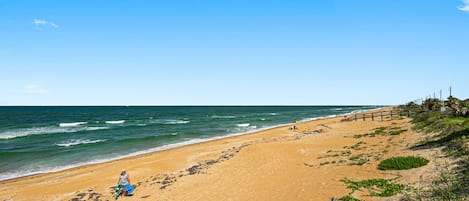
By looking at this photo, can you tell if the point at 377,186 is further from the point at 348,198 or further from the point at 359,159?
the point at 359,159

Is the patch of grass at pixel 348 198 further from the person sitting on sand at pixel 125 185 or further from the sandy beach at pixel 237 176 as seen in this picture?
the person sitting on sand at pixel 125 185

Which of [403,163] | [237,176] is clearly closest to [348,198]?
[403,163]

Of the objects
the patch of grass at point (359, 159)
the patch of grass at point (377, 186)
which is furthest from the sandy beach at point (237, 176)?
the patch of grass at point (377, 186)

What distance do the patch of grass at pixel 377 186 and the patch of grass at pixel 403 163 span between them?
1.80 meters

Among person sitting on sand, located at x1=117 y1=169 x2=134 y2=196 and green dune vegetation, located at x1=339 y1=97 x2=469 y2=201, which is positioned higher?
green dune vegetation, located at x1=339 y1=97 x2=469 y2=201

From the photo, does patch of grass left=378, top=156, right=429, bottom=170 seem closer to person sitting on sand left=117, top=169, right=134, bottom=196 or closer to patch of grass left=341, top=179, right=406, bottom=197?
patch of grass left=341, top=179, right=406, bottom=197

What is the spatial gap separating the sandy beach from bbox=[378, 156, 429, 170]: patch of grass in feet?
1.21

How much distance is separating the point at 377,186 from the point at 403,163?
2.87 metres

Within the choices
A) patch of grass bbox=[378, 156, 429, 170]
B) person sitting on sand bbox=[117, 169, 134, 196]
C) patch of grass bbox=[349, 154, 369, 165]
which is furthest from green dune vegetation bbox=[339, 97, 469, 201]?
person sitting on sand bbox=[117, 169, 134, 196]

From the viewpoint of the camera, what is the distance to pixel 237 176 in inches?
611

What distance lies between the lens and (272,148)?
23.3m

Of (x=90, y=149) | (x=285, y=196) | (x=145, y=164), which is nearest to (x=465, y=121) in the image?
(x=285, y=196)

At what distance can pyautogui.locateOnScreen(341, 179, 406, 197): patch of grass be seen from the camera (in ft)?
31.9

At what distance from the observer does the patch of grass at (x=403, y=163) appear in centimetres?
1206
